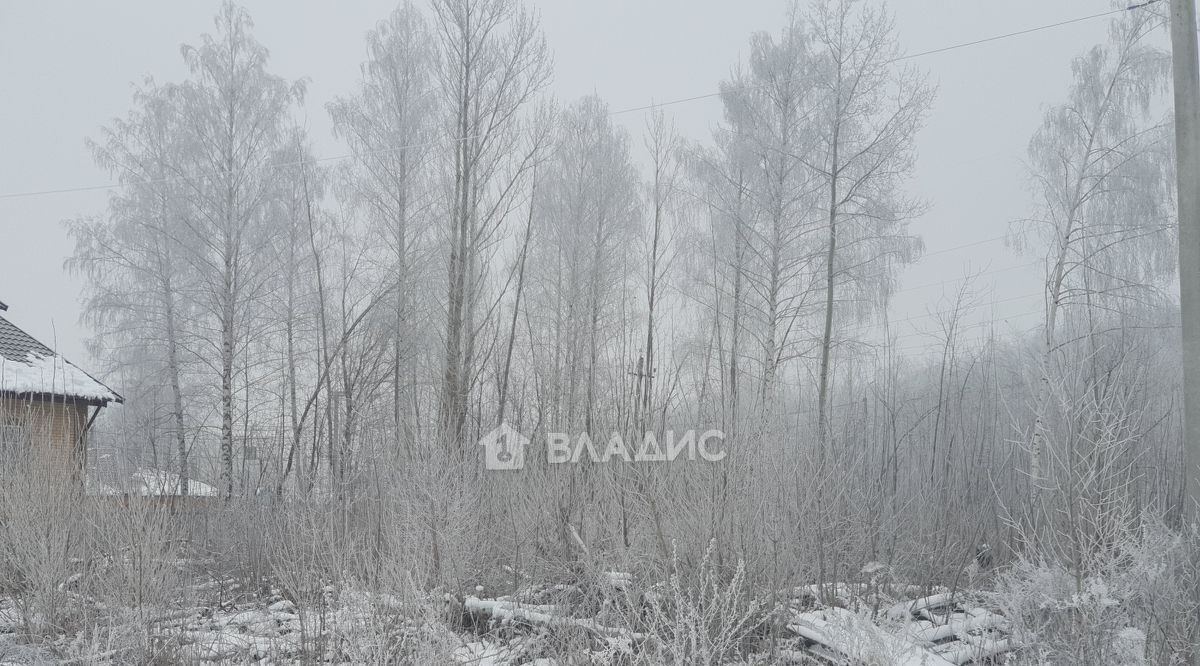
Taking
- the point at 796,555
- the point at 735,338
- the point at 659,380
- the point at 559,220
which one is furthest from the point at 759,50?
the point at 796,555

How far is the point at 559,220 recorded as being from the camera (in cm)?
1789

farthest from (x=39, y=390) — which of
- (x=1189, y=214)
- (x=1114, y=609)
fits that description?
(x=1189, y=214)

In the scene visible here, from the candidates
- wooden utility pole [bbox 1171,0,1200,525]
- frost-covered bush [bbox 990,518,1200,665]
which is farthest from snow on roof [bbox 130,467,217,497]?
wooden utility pole [bbox 1171,0,1200,525]

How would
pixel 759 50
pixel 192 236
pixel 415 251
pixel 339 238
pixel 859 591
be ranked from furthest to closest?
1. pixel 339 238
2. pixel 192 236
3. pixel 415 251
4. pixel 759 50
5. pixel 859 591

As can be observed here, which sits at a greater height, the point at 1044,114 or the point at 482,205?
the point at 1044,114

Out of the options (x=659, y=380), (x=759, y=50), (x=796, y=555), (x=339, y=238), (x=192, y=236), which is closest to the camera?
(x=796, y=555)

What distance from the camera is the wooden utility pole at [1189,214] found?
5.08 meters

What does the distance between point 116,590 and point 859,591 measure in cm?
508

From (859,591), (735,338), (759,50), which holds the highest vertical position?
(759,50)

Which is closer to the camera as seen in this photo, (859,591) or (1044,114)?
(859,591)

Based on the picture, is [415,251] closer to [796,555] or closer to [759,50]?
[759,50]

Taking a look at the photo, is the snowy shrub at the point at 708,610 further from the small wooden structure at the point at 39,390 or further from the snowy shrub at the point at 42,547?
the small wooden structure at the point at 39,390

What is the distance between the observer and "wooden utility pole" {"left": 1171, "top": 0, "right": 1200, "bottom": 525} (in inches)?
200

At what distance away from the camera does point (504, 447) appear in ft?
24.1
